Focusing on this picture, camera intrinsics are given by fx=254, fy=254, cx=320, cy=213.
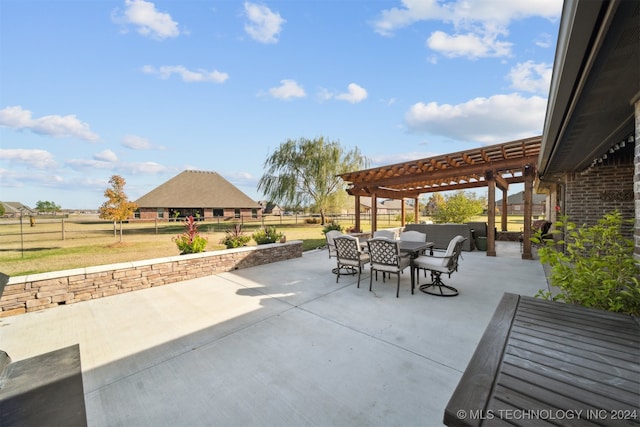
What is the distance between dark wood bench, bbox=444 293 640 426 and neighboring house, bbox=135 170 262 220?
2790 centimetres

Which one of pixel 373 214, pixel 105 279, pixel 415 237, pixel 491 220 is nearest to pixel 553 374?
pixel 415 237

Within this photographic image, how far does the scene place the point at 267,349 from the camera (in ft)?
9.14

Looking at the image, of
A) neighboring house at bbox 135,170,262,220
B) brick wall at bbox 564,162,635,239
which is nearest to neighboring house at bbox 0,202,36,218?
neighboring house at bbox 135,170,262,220

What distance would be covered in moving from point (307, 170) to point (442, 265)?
700 inches

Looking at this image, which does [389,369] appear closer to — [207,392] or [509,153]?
[207,392]

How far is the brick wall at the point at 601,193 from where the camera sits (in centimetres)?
472

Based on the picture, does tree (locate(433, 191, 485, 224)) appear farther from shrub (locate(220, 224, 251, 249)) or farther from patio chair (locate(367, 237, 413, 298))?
shrub (locate(220, 224, 251, 249))

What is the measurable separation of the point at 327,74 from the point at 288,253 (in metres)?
6.89

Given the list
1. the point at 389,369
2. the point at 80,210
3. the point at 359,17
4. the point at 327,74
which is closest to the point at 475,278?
the point at 389,369

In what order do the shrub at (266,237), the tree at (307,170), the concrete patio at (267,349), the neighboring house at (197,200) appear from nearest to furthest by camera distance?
the concrete patio at (267,349) < the shrub at (266,237) < the tree at (307,170) < the neighboring house at (197,200)

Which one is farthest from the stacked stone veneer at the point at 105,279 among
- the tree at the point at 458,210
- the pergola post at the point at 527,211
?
the tree at the point at 458,210

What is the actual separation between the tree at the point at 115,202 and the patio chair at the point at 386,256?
1233 centimetres

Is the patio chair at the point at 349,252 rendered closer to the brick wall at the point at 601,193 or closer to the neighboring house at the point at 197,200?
the brick wall at the point at 601,193

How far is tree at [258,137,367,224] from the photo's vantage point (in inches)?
816
